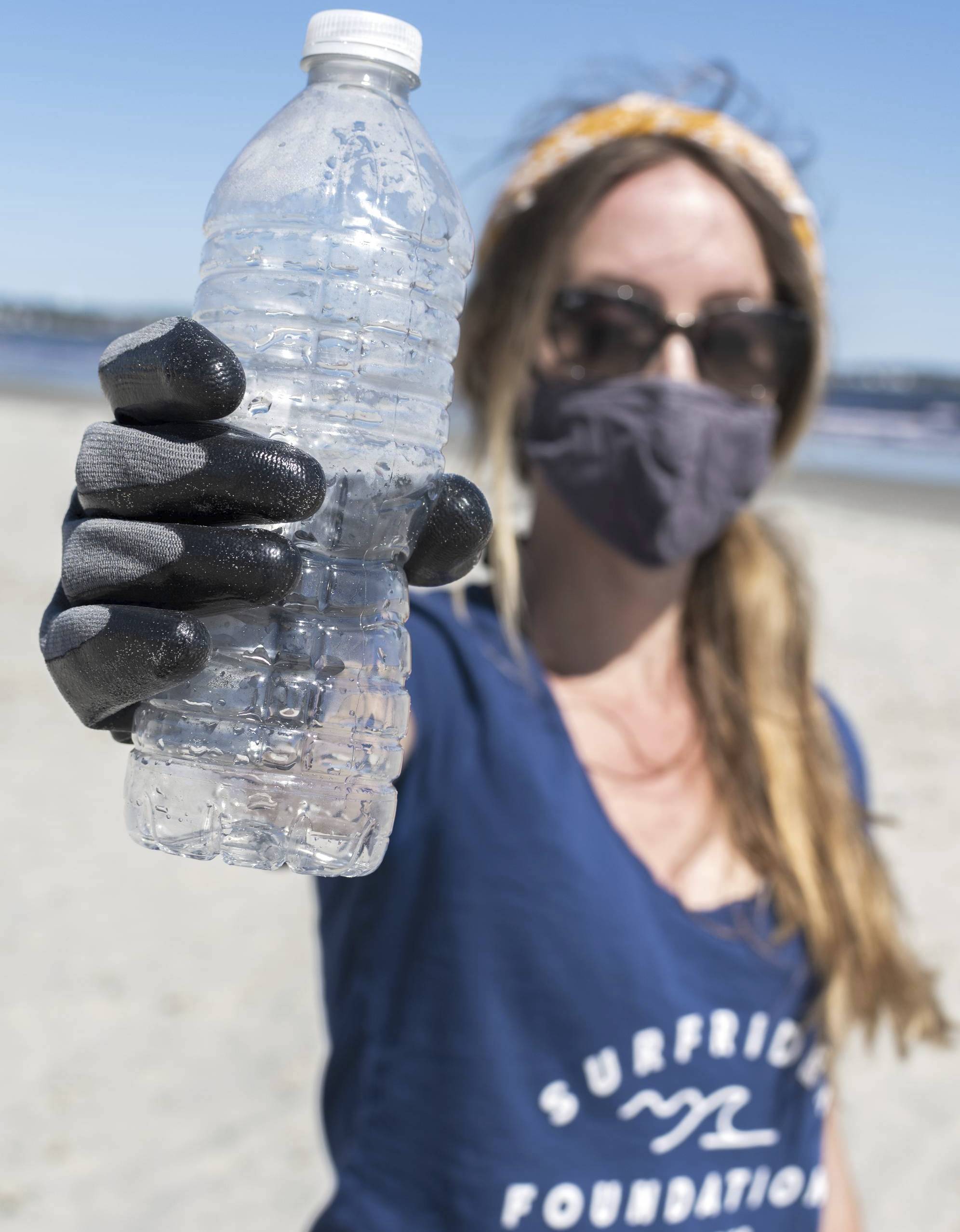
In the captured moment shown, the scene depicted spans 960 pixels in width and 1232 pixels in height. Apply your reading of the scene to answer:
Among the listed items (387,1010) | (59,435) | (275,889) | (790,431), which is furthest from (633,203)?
(59,435)

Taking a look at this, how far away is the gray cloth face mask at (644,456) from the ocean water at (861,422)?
17004 millimetres

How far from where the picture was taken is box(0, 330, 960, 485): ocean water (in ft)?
84.0

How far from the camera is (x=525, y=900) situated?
2.16 metres

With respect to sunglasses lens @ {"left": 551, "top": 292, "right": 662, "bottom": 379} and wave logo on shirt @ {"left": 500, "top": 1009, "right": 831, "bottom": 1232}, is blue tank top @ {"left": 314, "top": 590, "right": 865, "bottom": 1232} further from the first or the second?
sunglasses lens @ {"left": 551, "top": 292, "right": 662, "bottom": 379}

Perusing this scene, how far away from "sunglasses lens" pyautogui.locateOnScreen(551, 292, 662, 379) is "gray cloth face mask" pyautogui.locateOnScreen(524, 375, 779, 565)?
0.12 ft

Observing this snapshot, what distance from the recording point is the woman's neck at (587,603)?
104 inches

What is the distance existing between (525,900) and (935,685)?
26.5 ft

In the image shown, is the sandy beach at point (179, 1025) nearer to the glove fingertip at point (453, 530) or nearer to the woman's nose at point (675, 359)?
the woman's nose at point (675, 359)

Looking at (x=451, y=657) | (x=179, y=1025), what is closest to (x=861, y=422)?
(x=179, y=1025)

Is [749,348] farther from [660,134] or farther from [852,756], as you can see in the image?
[852,756]

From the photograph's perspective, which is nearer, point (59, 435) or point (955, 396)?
point (59, 435)

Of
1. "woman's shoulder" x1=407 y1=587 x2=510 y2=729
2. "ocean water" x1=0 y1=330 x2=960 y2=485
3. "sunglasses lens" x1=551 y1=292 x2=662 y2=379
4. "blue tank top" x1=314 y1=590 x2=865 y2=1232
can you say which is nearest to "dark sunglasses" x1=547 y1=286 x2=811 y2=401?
"sunglasses lens" x1=551 y1=292 x2=662 y2=379

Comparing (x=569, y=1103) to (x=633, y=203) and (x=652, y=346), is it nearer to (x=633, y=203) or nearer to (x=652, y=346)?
(x=652, y=346)

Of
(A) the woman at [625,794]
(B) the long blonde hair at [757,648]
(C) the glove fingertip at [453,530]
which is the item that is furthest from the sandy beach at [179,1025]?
(C) the glove fingertip at [453,530]
